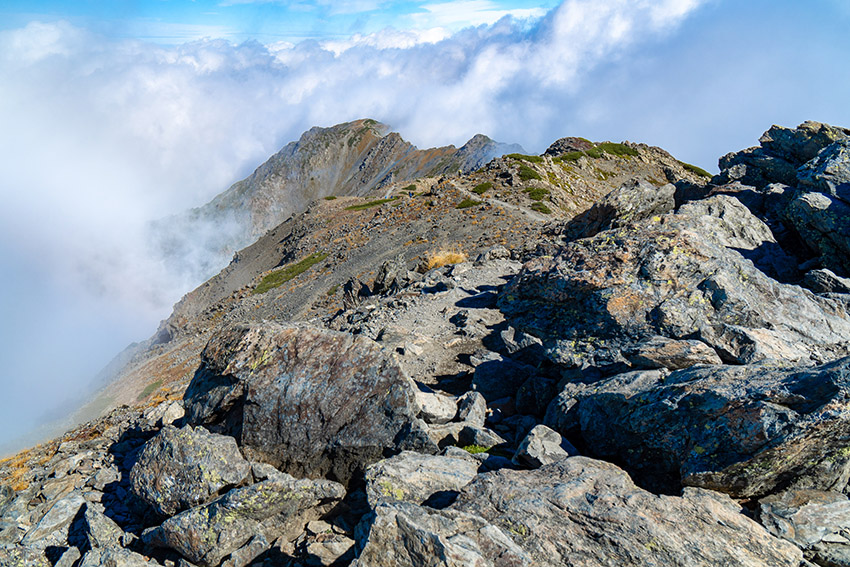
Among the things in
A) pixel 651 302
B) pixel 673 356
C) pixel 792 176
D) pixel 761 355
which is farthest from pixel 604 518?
pixel 792 176

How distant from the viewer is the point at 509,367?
1773 centimetres

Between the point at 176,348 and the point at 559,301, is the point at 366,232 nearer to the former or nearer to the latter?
the point at 176,348

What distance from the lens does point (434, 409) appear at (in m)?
14.5

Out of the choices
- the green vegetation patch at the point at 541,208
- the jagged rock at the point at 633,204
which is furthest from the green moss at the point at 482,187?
the jagged rock at the point at 633,204

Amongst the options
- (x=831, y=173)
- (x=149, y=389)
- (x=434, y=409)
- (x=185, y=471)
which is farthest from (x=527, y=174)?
(x=185, y=471)

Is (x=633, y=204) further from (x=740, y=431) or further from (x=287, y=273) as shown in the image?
(x=287, y=273)

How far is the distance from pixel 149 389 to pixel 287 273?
31.1 metres

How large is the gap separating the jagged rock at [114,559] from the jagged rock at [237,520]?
582 mm

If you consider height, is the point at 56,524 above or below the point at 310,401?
above

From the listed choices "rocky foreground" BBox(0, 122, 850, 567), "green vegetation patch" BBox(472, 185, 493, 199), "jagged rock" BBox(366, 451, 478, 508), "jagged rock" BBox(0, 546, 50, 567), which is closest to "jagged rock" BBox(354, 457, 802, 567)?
"rocky foreground" BBox(0, 122, 850, 567)

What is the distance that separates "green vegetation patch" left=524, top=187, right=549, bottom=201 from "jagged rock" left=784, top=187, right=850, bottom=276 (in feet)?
165

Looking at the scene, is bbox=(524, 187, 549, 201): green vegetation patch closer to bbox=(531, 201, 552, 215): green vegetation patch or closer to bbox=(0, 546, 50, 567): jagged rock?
bbox=(531, 201, 552, 215): green vegetation patch

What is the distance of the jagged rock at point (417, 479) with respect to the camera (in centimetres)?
991

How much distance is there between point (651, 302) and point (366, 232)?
62.5 metres
